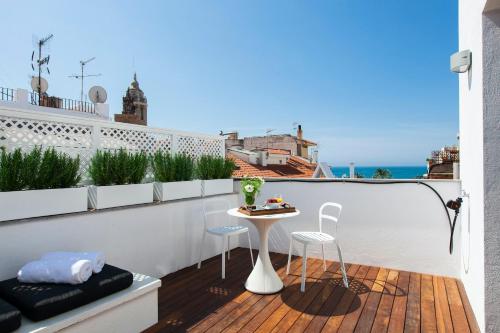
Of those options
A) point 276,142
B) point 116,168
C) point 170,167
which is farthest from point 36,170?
point 276,142

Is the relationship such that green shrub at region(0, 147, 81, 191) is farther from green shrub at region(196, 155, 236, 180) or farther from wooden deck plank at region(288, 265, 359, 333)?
wooden deck plank at region(288, 265, 359, 333)

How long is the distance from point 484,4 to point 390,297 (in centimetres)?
244

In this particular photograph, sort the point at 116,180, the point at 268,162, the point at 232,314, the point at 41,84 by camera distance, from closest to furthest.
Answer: the point at 232,314, the point at 116,180, the point at 41,84, the point at 268,162

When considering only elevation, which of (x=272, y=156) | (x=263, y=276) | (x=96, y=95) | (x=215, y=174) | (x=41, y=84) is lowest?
(x=263, y=276)

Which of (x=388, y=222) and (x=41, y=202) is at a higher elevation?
(x=41, y=202)

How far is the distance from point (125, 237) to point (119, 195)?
16.7 inches

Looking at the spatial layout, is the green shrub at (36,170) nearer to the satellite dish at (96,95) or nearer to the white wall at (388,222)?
the white wall at (388,222)

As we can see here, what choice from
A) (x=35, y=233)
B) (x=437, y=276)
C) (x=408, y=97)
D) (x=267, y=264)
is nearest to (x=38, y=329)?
(x=35, y=233)

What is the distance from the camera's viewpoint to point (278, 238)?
440 centimetres

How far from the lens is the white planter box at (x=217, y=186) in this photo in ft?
13.4

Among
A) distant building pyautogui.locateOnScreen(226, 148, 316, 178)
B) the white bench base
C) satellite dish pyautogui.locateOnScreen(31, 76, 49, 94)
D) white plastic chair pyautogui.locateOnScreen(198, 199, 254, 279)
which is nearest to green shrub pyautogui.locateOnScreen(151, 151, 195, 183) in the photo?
white plastic chair pyautogui.locateOnScreen(198, 199, 254, 279)

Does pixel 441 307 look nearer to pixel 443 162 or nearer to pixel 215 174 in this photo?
pixel 215 174

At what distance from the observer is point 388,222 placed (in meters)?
3.72

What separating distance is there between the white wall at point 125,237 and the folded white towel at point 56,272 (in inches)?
14.0
